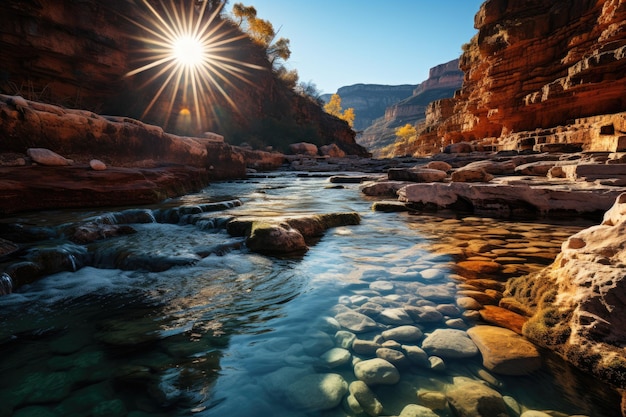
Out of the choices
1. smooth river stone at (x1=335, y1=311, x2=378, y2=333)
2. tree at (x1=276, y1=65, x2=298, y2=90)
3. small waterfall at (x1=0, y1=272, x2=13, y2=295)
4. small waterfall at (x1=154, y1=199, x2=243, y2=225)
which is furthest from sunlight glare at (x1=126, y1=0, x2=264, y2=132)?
smooth river stone at (x1=335, y1=311, x2=378, y2=333)

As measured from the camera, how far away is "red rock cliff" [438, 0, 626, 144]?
12.0 m

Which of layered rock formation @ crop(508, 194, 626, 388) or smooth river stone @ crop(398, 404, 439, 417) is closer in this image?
smooth river stone @ crop(398, 404, 439, 417)

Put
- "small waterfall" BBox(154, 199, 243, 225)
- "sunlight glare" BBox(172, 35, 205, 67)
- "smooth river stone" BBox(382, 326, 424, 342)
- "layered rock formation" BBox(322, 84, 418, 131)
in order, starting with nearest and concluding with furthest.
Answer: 1. "smooth river stone" BBox(382, 326, 424, 342)
2. "small waterfall" BBox(154, 199, 243, 225)
3. "sunlight glare" BBox(172, 35, 205, 67)
4. "layered rock formation" BBox(322, 84, 418, 131)

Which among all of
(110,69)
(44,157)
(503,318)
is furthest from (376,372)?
(110,69)

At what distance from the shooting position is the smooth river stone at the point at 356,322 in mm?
1684

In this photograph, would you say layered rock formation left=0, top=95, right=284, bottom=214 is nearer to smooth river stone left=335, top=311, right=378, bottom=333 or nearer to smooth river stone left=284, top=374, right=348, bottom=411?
smooth river stone left=335, top=311, right=378, bottom=333

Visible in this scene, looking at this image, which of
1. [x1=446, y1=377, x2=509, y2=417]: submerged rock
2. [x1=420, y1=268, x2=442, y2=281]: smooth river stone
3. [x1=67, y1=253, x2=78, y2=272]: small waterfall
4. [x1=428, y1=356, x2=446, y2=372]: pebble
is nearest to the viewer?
[x1=446, y1=377, x2=509, y2=417]: submerged rock

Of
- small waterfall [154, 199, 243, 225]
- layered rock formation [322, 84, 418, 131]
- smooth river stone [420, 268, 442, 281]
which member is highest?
layered rock formation [322, 84, 418, 131]

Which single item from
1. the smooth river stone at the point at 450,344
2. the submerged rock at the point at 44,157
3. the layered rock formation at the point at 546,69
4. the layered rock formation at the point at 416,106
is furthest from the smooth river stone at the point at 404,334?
the layered rock formation at the point at 416,106

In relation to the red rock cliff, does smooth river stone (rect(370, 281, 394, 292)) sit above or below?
below

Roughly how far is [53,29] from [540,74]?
939 inches

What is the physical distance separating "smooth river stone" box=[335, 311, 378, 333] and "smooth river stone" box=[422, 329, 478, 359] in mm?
297

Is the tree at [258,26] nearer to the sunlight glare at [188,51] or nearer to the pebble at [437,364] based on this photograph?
the sunlight glare at [188,51]

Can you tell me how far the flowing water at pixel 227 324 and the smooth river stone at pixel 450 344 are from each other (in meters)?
0.06
